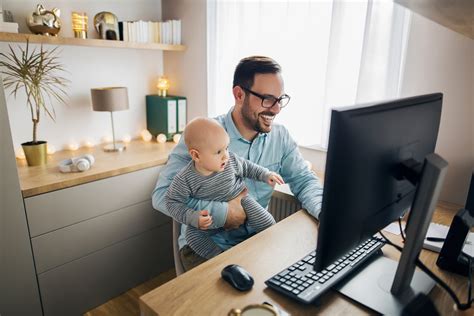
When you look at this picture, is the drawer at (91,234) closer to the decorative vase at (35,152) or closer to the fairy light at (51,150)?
the decorative vase at (35,152)

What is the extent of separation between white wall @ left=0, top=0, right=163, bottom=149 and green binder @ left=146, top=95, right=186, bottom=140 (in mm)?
101

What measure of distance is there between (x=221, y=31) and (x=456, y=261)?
2.06m

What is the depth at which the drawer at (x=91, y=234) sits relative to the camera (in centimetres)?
181

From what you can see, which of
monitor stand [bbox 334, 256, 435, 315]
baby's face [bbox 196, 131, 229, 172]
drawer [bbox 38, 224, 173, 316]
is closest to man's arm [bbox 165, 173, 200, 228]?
baby's face [bbox 196, 131, 229, 172]

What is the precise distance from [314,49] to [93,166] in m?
1.53

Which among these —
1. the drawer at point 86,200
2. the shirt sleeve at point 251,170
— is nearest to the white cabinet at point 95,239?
the drawer at point 86,200

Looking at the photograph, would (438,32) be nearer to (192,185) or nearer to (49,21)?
(192,185)

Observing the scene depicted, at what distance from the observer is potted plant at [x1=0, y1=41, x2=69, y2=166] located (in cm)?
199

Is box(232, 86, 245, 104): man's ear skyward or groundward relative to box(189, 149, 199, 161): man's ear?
skyward

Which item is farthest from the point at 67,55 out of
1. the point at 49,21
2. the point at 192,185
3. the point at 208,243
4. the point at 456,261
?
the point at 456,261

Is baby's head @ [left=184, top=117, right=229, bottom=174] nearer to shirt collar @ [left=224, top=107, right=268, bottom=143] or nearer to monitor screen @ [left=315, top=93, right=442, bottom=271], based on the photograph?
shirt collar @ [left=224, top=107, right=268, bottom=143]

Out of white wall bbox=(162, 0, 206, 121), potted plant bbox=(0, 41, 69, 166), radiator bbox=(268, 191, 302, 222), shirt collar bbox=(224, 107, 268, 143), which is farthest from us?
white wall bbox=(162, 0, 206, 121)

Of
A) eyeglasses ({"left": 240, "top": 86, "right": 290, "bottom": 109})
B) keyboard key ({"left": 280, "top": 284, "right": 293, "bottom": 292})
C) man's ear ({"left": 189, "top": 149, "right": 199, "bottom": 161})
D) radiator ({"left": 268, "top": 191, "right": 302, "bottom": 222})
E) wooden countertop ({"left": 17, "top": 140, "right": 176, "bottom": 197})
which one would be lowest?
radiator ({"left": 268, "top": 191, "right": 302, "bottom": 222})

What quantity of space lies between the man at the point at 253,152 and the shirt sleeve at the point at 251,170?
0.10 metres
